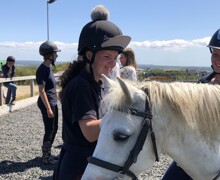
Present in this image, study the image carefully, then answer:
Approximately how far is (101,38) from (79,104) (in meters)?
0.47

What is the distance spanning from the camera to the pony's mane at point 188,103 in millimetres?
1839

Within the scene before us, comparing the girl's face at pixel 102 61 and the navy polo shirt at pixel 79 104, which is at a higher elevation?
the girl's face at pixel 102 61

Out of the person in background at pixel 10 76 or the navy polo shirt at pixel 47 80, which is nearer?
the navy polo shirt at pixel 47 80

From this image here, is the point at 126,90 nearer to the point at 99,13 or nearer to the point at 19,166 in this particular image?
the point at 99,13

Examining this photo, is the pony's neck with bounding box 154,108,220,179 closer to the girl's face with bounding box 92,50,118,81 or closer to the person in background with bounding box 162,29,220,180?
the girl's face with bounding box 92,50,118,81

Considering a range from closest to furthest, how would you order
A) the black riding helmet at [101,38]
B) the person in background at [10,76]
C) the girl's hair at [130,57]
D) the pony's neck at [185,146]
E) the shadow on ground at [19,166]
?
the pony's neck at [185,146], the black riding helmet at [101,38], the girl's hair at [130,57], the shadow on ground at [19,166], the person in background at [10,76]

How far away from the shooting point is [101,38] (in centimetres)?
223

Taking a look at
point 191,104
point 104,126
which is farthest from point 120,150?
point 191,104

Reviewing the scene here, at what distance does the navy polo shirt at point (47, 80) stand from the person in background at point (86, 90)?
344 centimetres

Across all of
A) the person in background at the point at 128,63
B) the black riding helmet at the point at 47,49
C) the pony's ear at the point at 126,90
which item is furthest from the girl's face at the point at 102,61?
the black riding helmet at the point at 47,49

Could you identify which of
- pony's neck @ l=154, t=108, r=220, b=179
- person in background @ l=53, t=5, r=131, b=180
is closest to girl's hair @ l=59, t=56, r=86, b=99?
person in background @ l=53, t=5, r=131, b=180

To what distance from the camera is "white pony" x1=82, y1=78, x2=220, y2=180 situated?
1.81 m

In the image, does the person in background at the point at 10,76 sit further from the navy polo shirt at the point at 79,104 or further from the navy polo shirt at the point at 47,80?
the navy polo shirt at the point at 79,104

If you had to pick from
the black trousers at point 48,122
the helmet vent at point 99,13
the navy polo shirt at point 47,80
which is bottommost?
the black trousers at point 48,122
